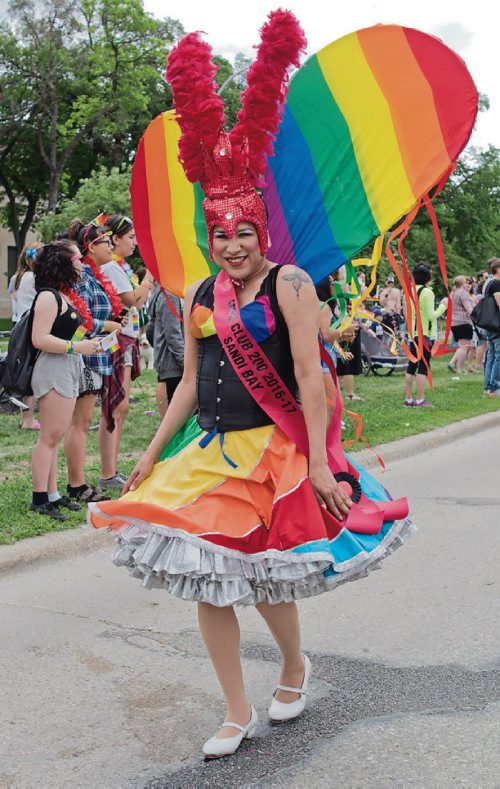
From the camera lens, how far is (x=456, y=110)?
138 inches

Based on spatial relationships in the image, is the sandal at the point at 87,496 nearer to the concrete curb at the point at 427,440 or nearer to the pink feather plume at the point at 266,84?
the concrete curb at the point at 427,440

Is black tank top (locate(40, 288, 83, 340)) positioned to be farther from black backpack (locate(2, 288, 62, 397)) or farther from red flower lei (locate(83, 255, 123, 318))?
red flower lei (locate(83, 255, 123, 318))

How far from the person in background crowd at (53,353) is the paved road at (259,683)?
0.75 meters

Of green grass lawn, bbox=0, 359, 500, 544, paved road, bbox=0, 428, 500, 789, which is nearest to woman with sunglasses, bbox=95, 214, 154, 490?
green grass lawn, bbox=0, 359, 500, 544

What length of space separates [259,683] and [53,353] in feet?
10.3

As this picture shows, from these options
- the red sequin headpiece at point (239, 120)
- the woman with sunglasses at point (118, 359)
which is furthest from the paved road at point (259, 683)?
the red sequin headpiece at point (239, 120)

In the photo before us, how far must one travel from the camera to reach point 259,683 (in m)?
3.96

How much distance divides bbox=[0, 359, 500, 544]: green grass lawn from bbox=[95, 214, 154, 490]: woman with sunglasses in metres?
0.29

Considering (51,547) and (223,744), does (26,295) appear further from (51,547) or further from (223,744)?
(223,744)

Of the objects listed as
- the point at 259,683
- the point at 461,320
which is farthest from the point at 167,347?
the point at 461,320

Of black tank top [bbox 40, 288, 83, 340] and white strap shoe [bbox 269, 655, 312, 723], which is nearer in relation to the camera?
white strap shoe [bbox 269, 655, 312, 723]

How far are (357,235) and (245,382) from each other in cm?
77

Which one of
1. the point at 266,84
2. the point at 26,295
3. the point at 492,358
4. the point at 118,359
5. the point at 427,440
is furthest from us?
the point at 492,358

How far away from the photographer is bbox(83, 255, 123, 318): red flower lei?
7.18 metres
